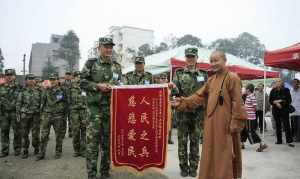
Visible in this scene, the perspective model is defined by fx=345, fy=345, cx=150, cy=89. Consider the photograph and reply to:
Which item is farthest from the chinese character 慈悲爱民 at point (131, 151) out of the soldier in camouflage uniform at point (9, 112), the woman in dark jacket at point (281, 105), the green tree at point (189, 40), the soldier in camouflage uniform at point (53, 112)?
the green tree at point (189, 40)

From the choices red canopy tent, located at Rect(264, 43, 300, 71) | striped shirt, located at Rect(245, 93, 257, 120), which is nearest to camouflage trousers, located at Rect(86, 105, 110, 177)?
striped shirt, located at Rect(245, 93, 257, 120)

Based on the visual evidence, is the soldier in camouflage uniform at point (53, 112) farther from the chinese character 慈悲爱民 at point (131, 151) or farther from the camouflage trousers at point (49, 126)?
the chinese character 慈悲爱民 at point (131, 151)

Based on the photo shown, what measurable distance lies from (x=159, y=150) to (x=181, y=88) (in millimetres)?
1269

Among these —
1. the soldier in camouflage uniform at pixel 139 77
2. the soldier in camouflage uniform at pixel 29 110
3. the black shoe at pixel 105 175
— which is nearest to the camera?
the black shoe at pixel 105 175

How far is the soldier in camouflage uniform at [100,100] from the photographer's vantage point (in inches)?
210

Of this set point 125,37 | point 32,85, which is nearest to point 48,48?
point 125,37

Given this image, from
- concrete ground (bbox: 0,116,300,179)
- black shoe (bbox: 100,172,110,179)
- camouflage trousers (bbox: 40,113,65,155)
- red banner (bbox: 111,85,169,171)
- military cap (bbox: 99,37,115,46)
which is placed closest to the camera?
red banner (bbox: 111,85,169,171)

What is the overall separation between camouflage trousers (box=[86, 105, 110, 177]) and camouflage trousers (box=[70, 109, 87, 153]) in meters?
2.49

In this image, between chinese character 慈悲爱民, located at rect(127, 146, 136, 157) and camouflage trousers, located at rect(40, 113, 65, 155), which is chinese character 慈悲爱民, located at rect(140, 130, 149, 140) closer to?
chinese character 慈悲爱民, located at rect(127, 146, 136, 157)

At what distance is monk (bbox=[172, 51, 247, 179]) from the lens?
14.6ft

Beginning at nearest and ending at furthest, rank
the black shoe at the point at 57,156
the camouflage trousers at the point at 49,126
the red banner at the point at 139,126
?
the red banner at the point at 139,126, the camouflage trousers at the point at 49,126, the black shoe at the point at 57,156

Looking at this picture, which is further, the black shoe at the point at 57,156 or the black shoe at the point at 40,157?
the black shoe at the point at 57,156

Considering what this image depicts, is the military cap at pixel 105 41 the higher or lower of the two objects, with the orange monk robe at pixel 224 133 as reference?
higher

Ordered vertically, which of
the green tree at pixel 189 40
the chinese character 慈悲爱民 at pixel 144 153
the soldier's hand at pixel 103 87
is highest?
the green tree at pixel 189 40
